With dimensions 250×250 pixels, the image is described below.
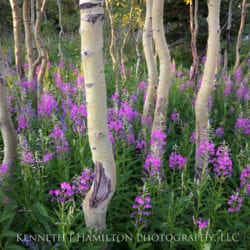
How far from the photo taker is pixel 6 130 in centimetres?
329

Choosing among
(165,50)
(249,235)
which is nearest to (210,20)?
(165,50)

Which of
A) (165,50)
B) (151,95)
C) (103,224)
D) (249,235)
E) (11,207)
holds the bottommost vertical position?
(249,235)

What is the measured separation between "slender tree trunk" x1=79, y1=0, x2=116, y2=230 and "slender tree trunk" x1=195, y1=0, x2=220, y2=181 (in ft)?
3.76

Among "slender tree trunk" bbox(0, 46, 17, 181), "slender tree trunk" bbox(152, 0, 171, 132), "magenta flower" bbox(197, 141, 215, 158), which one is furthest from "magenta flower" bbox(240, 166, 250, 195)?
"slender tree trunk" bbox(0, 46, 17, 181)

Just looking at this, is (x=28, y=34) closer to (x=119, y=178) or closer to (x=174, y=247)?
(x=119, y=178)

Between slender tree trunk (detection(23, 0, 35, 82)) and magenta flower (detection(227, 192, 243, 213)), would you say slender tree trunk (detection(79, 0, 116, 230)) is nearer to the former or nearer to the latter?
magenta flower (detection(227, 192, 243, 213))

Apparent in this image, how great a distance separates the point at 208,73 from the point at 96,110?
1621 millimetres

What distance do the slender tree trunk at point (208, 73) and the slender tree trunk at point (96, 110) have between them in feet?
A: 3.76

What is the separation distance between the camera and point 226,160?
2971 millimetres

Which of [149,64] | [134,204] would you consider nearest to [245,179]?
[134,204]

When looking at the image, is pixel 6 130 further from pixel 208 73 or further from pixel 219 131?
pixel 219 131

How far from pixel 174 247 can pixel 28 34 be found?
186 inches

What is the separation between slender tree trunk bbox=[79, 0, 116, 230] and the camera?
2414 mm

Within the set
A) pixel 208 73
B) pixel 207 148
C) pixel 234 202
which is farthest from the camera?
pixel 208 73
